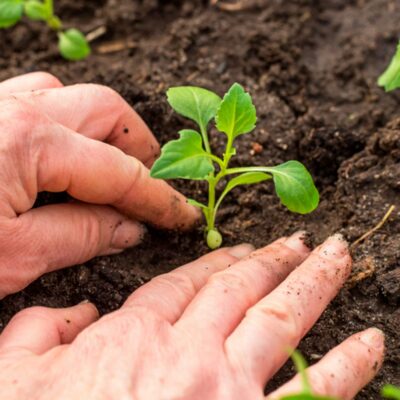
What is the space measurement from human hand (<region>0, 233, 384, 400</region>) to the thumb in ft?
0.48

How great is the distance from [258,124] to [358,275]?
2.55 ft

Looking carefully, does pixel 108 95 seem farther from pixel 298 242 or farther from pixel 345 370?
pixel 345 370

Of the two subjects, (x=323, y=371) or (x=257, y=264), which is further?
(x=257, y=264)

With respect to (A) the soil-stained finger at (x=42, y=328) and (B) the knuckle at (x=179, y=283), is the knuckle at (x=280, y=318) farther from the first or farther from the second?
(A) the soil-stained finger at (x=42, y=328)

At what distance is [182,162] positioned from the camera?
67.4 inches

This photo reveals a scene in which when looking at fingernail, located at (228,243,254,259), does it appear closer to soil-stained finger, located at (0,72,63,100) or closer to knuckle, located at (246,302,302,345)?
knuckle, located at (246,302,302,345)

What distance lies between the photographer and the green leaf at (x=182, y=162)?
5.48 feet

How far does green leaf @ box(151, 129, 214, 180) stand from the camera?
1670mm

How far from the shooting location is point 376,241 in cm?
208

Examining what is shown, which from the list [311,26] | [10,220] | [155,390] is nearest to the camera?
[155,390]

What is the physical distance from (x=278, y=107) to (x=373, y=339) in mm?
1156

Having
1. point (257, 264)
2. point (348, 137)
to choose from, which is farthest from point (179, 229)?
point (348, 137)

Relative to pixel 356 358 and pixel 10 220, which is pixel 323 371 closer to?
pixel 356 358

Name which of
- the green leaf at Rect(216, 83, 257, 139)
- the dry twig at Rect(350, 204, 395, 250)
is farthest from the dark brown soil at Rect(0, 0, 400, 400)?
the green leaf at Rect(216, 83, 257, 139)
